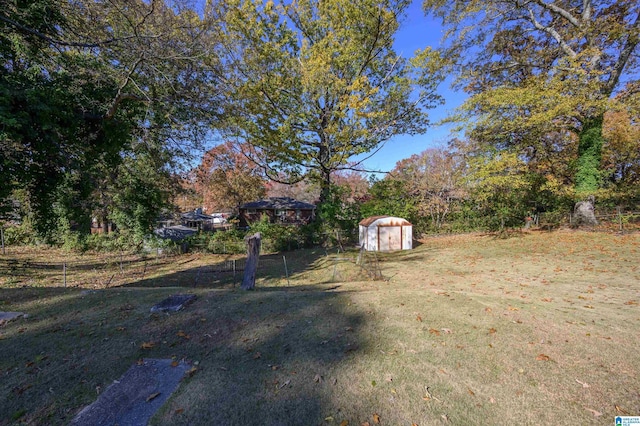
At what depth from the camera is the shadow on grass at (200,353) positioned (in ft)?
7.99

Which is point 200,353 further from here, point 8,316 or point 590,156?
point 590,156

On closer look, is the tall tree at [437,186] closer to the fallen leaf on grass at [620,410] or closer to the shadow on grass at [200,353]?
the shadow on grass at [200,353]

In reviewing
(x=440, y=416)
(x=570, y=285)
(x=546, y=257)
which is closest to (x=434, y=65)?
(x=546, y=257)

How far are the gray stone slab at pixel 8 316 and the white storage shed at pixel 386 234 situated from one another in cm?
1433

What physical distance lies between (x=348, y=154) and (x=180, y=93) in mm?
9222

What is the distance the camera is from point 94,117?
730 centimetres

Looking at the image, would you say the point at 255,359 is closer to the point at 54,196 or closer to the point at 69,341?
the point at 69,341

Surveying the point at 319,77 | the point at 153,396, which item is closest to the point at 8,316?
the point at 153,396

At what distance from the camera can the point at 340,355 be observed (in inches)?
127

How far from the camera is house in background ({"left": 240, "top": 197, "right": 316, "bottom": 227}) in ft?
110

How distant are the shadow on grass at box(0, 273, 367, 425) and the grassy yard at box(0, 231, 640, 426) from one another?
17 millimetres

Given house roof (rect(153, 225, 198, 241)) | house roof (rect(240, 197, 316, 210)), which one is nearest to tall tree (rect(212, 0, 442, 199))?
house roof (rect(153, 225, 198, 241))

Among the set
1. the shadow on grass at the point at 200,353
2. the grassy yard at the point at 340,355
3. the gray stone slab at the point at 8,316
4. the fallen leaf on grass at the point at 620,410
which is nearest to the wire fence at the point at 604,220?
the grassy yard at the point at 340,355

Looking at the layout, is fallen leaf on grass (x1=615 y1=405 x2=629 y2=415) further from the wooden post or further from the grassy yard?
the wooden post
